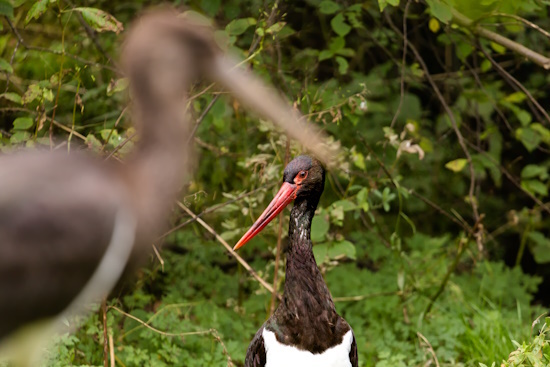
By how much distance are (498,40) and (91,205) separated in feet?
9.60

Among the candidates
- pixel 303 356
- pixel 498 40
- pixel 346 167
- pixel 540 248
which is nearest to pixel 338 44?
pixel 346 167

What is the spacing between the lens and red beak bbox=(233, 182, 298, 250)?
362 centimetres

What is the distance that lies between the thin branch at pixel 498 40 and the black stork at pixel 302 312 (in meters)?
1.39

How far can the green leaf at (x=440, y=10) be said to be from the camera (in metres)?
4.05

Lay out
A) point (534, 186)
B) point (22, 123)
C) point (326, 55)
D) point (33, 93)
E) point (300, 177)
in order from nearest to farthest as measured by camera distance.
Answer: point (300, 177)
point (33, 93)
point (22, 123)
point (326, 55)
point (534, 186)

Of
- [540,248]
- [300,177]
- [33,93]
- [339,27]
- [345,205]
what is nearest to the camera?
[300,177]

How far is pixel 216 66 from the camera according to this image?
2938mm

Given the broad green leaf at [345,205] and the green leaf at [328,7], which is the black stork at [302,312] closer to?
the broad green leaf at [345,205]

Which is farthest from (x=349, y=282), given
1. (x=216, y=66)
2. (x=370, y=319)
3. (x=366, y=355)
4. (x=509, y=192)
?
(x=216, y=66)

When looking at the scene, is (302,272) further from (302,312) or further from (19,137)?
(19,137)

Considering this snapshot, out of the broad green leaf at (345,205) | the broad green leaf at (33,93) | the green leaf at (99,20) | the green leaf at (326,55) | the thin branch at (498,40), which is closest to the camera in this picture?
the green leaf at (99,20)

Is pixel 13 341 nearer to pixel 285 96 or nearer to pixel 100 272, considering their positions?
pixel 100 272

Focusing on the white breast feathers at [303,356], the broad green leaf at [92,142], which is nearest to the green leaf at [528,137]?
the white breast feathers at [303,356]

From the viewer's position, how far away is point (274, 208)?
3631 millimetres
